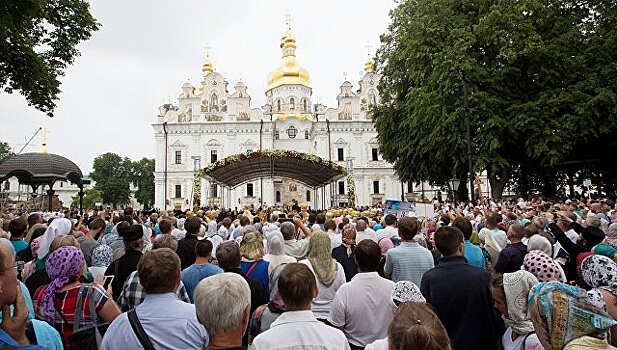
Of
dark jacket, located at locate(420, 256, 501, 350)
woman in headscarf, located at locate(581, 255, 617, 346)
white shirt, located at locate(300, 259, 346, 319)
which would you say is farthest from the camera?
white shirt, located at locate(300, 259, 346, 319)

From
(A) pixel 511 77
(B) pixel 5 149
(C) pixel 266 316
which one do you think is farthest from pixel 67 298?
(B) pixel 5 149

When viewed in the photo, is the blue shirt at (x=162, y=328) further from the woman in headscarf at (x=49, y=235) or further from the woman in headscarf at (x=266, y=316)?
the woman in headscarf at (x=49, y=235)

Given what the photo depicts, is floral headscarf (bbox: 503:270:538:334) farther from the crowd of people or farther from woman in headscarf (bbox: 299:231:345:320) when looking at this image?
woman in headscarf (bbox: 299:231:345:320)

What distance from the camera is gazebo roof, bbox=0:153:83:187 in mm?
20641

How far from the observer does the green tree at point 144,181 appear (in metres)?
75.1

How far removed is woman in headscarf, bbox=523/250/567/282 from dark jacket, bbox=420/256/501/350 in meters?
A: 0.43

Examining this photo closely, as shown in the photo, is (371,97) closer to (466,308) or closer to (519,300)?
(466,308)

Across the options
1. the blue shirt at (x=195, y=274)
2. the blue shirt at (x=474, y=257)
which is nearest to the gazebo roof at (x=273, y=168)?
the blue shirt at (x=474, y=257)

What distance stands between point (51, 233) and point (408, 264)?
4.53m

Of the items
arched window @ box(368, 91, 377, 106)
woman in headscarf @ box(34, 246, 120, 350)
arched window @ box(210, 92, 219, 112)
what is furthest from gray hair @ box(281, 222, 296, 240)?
arched window @ box(210, 92, 219, 112)

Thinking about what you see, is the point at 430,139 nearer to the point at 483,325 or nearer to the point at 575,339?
the point at 483,325

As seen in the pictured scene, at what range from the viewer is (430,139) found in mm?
23734

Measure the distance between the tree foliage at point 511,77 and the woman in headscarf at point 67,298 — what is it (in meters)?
21.2

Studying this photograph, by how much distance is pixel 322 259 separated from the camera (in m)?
4.93
